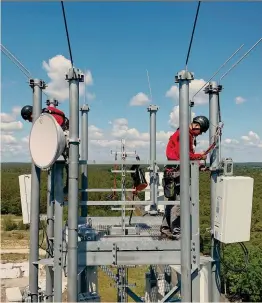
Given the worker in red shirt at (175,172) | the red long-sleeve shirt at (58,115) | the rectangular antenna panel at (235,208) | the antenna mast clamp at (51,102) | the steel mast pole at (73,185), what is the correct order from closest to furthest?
the steel mast pole at (73,185)
the rectangular antenna panel at (235,208)
the worker in red shirt at (175,172)
the red long-sleeve shirt at (58,115)
the antenna mast clamp at (51,102)

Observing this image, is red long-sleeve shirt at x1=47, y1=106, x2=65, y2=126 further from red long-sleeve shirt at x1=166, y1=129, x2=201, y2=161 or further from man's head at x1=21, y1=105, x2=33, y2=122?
red long-sleeve shirt at x1=166, y1=129, x2=201, y2=161

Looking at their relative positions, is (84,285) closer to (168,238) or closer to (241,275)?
(168,238)

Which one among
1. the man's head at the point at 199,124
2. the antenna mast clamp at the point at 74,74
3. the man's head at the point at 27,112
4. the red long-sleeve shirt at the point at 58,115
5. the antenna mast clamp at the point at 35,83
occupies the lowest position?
the man's head at the point at 199,124

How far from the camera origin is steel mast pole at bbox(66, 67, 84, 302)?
192 inches

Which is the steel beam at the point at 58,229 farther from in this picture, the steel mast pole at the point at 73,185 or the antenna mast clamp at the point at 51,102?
the antenna mast clamp at the point at 51,102

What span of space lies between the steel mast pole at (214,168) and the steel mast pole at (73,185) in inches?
84.7

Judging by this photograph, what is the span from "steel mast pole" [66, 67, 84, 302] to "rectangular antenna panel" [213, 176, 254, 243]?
1.99 metres

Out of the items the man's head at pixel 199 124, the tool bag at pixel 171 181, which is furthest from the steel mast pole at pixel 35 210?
the man's head at pixel 199 124

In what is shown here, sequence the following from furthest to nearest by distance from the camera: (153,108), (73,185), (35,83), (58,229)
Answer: (153,108), (35,83), (58,229), (73,185)

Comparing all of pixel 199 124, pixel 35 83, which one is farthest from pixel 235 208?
pixel 35 83

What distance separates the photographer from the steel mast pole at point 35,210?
6.89 meters

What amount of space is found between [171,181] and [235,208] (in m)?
1.09

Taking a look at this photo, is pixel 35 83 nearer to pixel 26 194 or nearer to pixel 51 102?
pixel 51 102

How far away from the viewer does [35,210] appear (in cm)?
701
